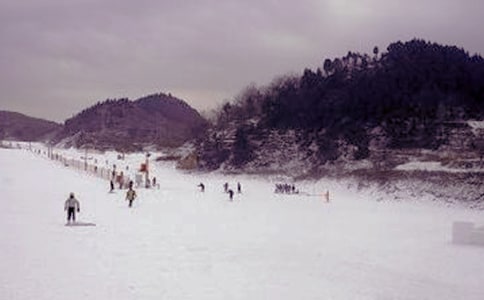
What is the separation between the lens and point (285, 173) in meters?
89.6

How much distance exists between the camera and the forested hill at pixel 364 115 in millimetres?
87438

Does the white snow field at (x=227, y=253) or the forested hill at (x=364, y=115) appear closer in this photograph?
the white snow field at (x=227, y=253)

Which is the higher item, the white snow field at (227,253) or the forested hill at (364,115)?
the forested hill at (364,115)

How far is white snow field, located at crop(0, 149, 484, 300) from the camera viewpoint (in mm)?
18922

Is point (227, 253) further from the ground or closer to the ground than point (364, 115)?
closer to the ground

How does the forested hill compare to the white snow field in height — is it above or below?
above

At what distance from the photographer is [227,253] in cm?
2588

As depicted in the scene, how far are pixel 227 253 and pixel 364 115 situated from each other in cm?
7246

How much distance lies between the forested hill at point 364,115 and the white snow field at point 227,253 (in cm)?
3846

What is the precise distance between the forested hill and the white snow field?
3846cm

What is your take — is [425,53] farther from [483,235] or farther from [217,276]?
[217,276]

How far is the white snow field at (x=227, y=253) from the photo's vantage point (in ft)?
62.1

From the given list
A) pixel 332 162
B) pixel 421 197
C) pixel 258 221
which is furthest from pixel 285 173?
pixel 258 221

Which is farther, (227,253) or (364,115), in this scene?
(364,115)
